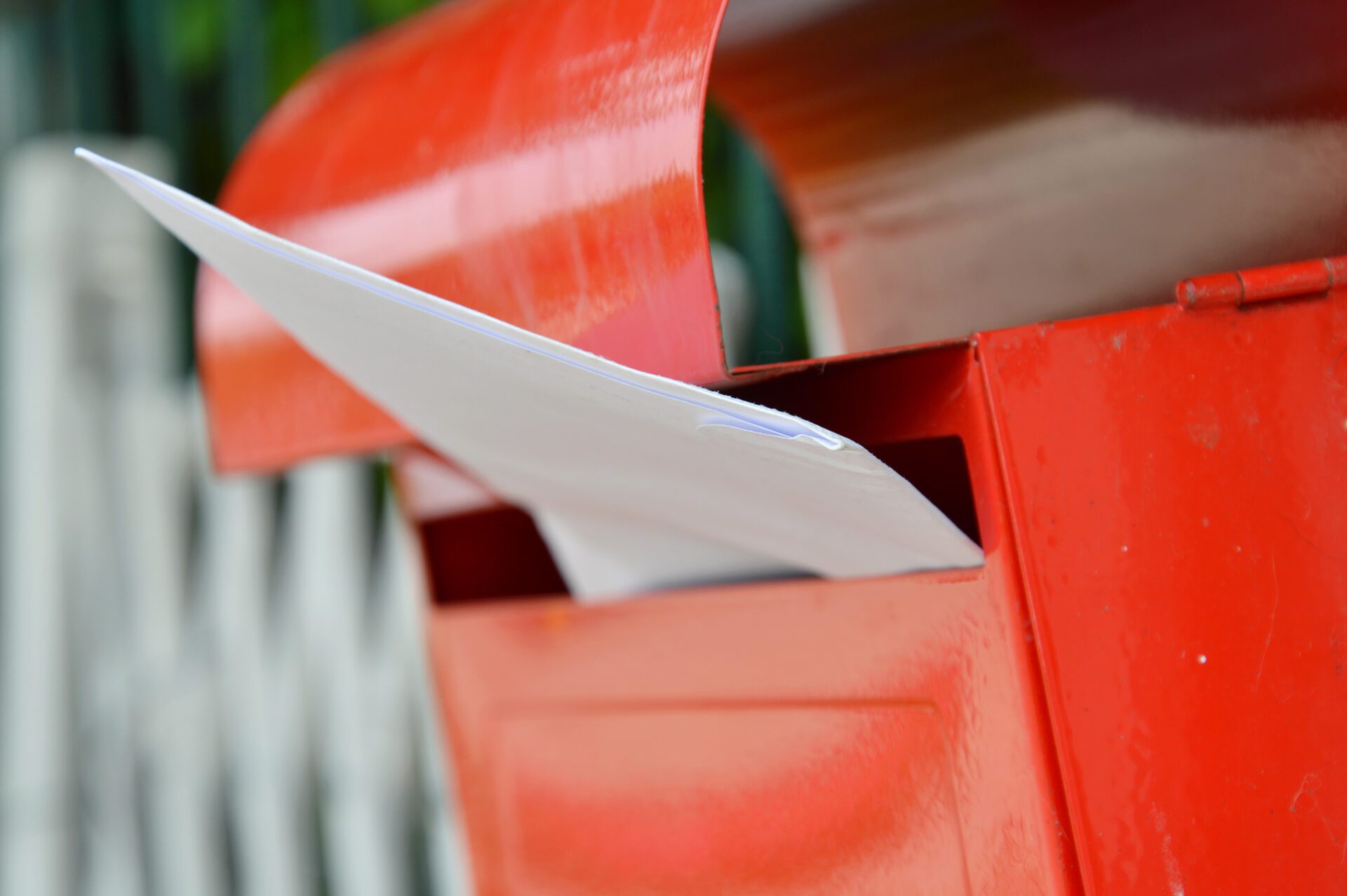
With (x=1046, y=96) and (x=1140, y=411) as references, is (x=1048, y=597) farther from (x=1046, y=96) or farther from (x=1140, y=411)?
(x=1046, y=96)

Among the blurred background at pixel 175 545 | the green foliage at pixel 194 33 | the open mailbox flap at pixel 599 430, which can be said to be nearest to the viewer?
the open mailbox flap at pixel 599 430

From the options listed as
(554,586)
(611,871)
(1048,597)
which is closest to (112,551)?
(554,586)

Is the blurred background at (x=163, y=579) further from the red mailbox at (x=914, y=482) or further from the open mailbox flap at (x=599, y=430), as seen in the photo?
the open mailbox flap at (x=599, y=430)

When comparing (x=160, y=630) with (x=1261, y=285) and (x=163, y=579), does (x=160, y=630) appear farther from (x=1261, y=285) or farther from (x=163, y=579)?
(x=1261, y=285)

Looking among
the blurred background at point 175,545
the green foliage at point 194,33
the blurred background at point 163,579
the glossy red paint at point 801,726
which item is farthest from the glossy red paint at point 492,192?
the green foliage at point 194,33

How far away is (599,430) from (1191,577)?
1.14 feet

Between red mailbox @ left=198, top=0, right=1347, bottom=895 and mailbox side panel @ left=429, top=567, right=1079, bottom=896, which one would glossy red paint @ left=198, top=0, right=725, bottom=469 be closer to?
red mailbox @ left=198, top=0, right=1347, bottom=895

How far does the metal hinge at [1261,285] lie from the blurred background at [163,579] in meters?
1.61

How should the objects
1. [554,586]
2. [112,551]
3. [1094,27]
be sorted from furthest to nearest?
[112,551] < [554,586] < [1094,27]

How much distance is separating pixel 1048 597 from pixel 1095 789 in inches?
4.2

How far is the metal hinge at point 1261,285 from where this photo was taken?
25.9 inches

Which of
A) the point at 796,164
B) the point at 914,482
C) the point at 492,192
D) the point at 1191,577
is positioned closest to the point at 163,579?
the point at 796,164

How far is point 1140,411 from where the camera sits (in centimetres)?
66

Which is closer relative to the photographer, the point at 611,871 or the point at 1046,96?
the point at 611,871
